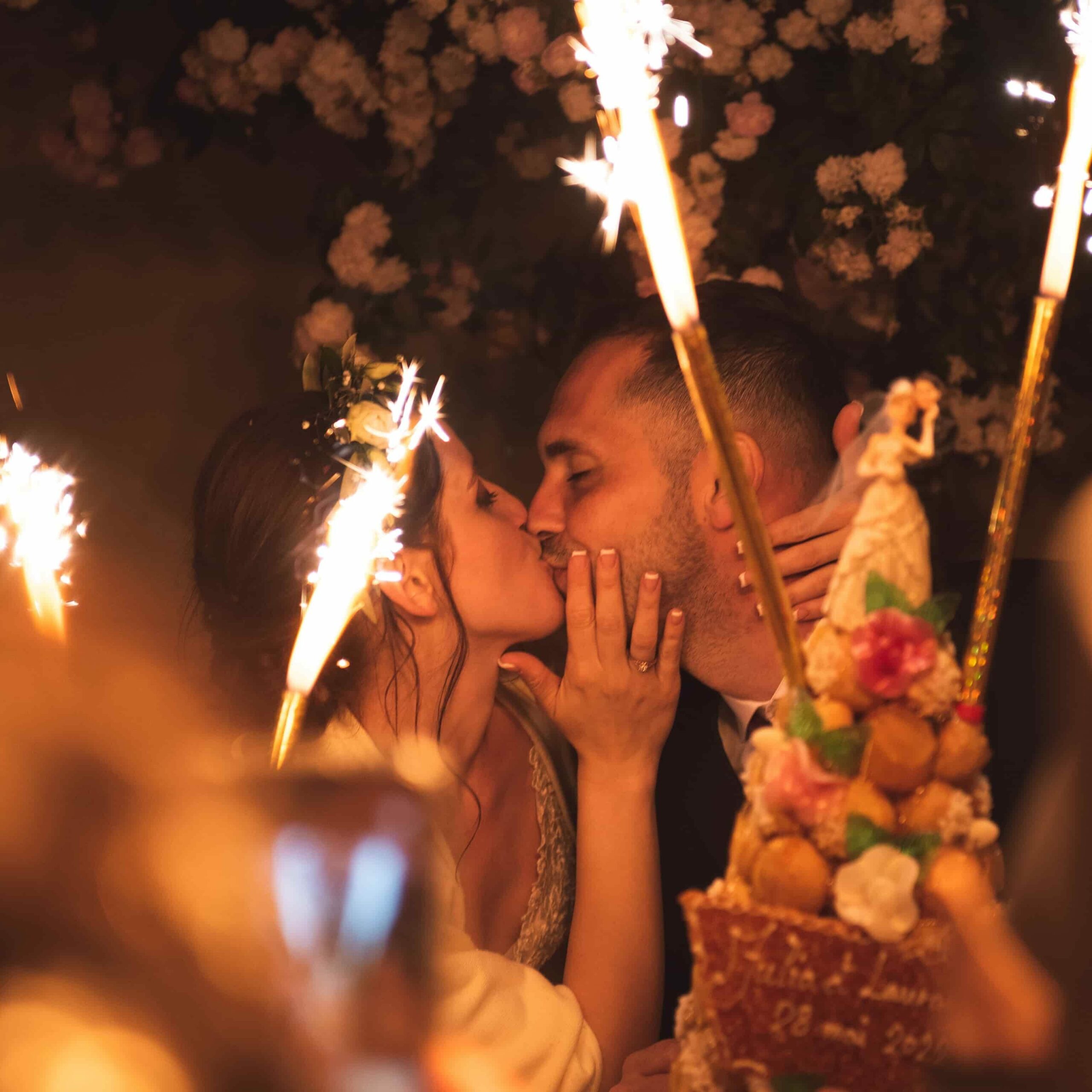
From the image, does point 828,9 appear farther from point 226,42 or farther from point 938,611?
point 938,611

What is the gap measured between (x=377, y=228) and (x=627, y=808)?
3.72 ft

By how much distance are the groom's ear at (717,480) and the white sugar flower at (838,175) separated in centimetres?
48

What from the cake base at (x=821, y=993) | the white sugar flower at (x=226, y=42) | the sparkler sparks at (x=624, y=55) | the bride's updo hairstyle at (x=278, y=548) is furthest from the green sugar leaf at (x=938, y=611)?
the white sugar flower at (x=226, y=42)

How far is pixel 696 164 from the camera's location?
191 centimetres

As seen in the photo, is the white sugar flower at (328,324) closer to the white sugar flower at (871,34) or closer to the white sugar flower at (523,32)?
the white sugar flower at (523,32)

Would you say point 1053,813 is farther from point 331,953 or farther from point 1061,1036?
point 331,953

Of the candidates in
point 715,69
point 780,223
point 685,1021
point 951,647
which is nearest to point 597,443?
point 780,223

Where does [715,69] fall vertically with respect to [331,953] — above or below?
above

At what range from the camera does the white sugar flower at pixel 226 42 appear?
191 cm

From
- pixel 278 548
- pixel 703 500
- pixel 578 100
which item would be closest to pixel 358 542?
pixel 278 548

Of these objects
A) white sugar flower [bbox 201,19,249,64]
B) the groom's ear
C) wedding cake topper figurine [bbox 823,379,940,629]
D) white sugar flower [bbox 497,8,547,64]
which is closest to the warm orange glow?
wedding cake topper figurine [bbox 823,379,940,629]

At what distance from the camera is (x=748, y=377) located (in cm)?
179

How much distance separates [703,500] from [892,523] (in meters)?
0.78

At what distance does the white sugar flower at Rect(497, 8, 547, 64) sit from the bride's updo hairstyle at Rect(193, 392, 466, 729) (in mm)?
731
